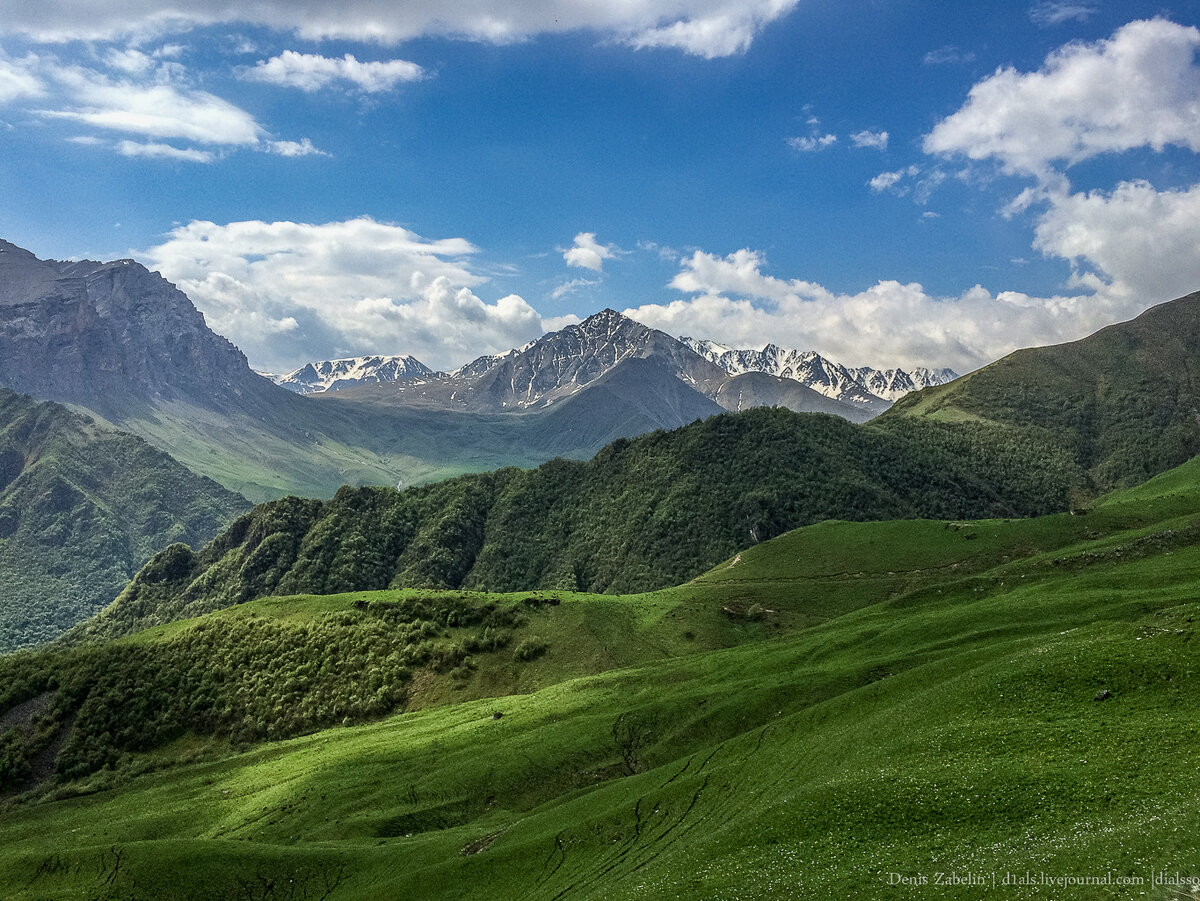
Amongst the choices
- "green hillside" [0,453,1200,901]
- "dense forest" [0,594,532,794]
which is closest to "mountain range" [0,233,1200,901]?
"green hillside" [0,453,1200,901]

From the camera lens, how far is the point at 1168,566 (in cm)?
8938

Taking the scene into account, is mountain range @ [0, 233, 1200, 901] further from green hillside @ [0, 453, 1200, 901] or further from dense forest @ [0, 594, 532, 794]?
dense forest @ [0, 594, 532, 794]

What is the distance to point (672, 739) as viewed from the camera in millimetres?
84625

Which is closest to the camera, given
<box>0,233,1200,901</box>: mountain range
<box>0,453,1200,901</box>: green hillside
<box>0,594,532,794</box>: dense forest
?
<box>0,453,1200,901</box>: green hillside

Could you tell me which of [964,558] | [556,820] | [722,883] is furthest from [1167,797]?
[964,558]

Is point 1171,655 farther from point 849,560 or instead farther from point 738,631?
point 849,560

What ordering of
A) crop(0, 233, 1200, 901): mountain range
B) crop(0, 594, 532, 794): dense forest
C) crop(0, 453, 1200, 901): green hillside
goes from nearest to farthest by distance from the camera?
crop(0, 453, 1200, 901): green hillside, crop(0, 233, 1200, 901): mountain range, crop(0, 594, 532, 794): dense forest

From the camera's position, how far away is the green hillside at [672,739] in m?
38.2

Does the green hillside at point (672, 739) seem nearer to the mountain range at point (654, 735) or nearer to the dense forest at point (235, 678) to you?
the mountain range at point (654, 735)

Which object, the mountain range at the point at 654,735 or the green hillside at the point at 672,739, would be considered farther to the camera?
the mountain range at the point at 654,735

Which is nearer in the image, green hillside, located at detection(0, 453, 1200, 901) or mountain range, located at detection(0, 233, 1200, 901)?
green hillside, located at detection(0, 453, 1200, 901)

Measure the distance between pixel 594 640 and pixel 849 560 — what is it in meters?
78.0

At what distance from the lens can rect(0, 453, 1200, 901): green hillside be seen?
125 feet

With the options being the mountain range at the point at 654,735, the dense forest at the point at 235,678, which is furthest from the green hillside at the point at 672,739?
the dense forest at the point at 235,678
